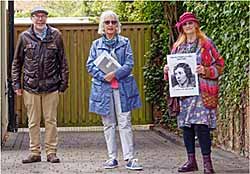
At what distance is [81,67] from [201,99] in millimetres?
6959

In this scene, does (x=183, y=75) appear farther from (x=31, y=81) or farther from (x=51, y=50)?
(x=31, y=81)

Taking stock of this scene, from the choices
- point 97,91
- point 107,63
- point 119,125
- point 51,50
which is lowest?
point 119,125

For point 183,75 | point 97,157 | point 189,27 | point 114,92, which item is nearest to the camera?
point 189,27

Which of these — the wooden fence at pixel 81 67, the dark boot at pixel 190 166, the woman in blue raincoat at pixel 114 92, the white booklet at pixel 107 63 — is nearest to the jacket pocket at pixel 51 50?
the woman in blue raincoat at pixel 114 92

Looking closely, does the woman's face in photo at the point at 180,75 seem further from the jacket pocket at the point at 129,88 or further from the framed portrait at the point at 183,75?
the jacket pocket at the point at 129,88

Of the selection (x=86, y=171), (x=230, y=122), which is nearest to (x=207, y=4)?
(x=230, y=122)

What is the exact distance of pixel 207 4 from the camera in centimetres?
1059

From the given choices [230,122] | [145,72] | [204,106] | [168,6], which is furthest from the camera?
[145,72]

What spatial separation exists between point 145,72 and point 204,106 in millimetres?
6692

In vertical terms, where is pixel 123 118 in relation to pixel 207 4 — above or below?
below

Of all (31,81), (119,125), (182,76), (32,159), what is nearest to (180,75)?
(182,76)

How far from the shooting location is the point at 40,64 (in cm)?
916

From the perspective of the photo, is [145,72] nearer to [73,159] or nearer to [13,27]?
[13,27]

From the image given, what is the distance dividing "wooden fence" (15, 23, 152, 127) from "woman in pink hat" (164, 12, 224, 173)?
21.5 feet
